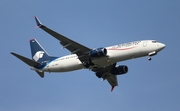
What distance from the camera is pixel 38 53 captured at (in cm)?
7775

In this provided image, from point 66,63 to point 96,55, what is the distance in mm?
6441

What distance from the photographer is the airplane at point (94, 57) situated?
64.7 meters

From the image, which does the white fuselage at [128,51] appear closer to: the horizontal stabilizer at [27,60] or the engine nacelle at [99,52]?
the engine nacelle at [99,52]

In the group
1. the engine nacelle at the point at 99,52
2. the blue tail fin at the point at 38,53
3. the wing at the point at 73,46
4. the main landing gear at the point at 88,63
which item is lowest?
the main landing gear at the point at 88,63

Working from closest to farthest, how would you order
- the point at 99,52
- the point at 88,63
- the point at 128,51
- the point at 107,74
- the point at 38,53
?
the point at 128,51 < the point at 99,52 < the point at 88,63 < the point at 107,74 < the point at 38,53

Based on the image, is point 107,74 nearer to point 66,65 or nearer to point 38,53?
point 66,65

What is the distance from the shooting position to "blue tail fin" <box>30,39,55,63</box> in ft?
249

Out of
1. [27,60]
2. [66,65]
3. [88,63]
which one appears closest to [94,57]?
[88,63]

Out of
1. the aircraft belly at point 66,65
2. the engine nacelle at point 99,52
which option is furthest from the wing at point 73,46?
the engine nacelle at point 99,52

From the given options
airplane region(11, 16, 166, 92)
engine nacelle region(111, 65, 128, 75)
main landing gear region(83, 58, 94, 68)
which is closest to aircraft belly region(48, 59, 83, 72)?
airplane region(11, 16, 166, 92)

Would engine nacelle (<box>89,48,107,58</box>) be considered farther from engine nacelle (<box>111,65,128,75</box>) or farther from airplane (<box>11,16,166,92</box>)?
engine nacelle (<box>111,65,128,75</box>)

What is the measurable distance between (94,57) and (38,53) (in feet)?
51.7

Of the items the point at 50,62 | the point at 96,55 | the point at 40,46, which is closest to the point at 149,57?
the point at 96,55

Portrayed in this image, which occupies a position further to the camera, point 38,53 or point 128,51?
point 38,53
